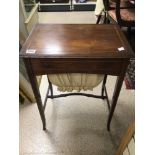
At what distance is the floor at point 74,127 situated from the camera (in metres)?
1.51

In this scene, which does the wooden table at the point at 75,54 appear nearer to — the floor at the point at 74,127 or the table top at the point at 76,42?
the table top at the point at 76,42

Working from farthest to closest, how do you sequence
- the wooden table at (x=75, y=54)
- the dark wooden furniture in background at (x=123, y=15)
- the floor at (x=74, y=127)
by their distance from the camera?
1. the dark wooden furniture in background at (x=123, y=15)
2. the floor at (x=74, y=127)
3. the wooden table at (x=75, y=54)

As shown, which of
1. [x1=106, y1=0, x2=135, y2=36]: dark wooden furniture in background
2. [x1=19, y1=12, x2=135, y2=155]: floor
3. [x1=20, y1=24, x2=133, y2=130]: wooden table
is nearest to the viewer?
[x1=20, y1=24, x2=133, y2=130]: wooden table

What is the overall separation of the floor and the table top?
74cm

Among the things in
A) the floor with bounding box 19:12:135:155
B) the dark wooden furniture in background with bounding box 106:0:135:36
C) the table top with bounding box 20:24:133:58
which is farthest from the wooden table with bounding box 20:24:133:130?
the dark wooden furniture in background with bounding box 106:0:135:36

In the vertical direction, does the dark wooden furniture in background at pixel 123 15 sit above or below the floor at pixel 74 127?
above

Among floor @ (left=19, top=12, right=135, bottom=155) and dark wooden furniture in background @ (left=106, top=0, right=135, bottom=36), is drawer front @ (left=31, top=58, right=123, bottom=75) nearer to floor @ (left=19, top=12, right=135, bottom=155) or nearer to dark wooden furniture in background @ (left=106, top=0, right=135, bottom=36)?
floor @ (left=19, top=12, right=135, bottom=155)

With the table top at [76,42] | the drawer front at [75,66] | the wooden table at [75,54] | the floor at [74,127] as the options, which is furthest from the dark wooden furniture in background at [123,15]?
the drawer front at [75,66]

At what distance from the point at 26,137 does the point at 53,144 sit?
22cm

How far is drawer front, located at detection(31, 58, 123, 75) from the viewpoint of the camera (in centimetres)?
113

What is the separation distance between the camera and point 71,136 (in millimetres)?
1601

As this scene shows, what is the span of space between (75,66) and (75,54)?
0.08 metres
